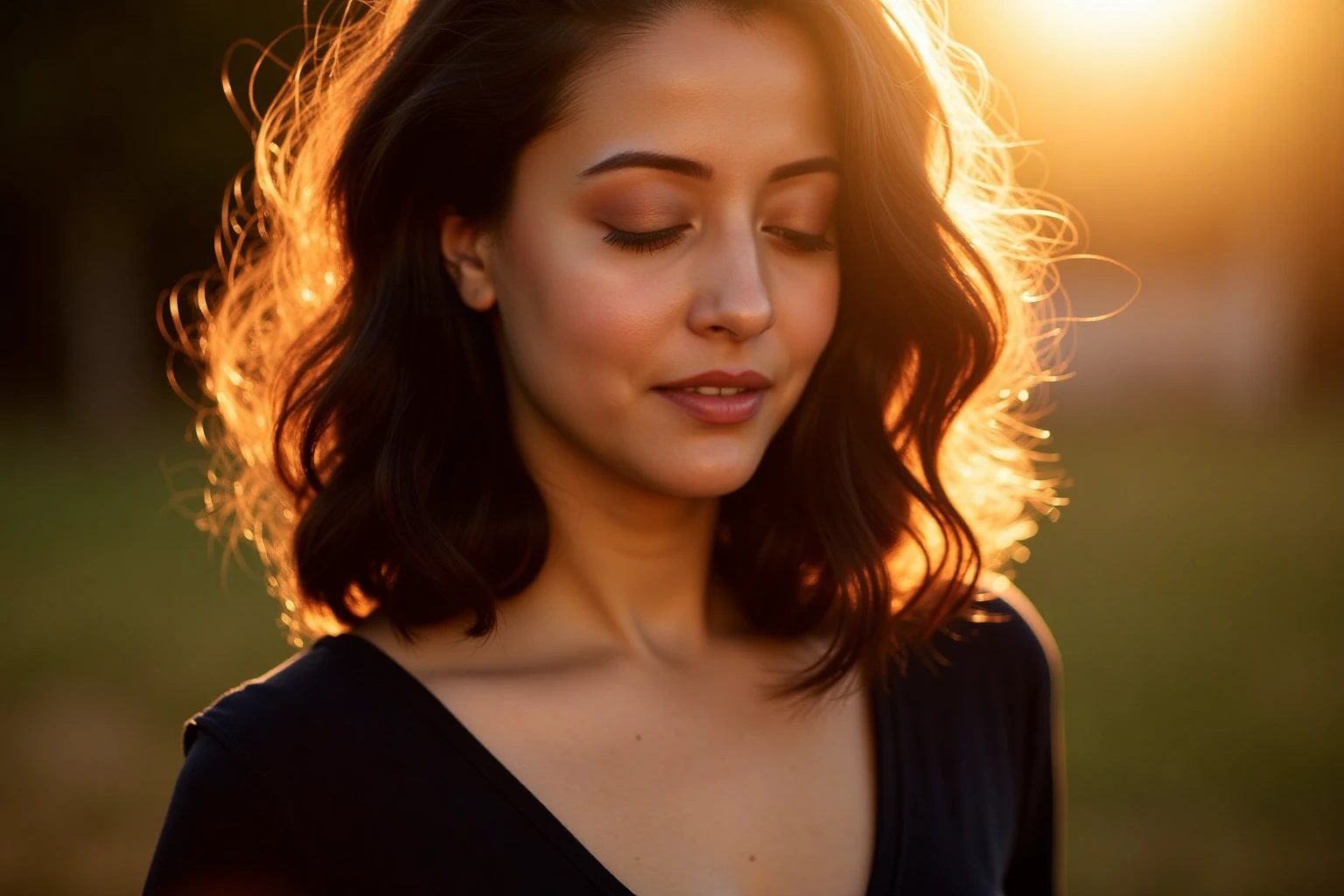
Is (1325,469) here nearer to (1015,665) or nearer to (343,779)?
(1015,665)

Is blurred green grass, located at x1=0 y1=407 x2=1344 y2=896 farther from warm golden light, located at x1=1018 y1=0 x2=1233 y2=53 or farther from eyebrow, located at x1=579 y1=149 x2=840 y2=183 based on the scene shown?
warm golden light, located at x1=1018 y1=0 x2=1233 y2=53

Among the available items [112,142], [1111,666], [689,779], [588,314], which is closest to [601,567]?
[689,779]

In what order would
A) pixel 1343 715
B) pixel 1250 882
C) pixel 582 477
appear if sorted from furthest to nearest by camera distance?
pixel 1343 715 → pixel 1250 882 → pixel 582 477

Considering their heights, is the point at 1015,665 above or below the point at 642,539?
below

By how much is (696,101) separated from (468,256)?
0.48m

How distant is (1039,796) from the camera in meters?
2.57

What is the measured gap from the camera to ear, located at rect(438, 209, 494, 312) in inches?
86.8

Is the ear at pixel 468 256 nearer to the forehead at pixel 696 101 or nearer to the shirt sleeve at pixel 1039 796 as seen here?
the forehead at pixel 696 101

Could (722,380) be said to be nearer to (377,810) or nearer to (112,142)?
(377,810)

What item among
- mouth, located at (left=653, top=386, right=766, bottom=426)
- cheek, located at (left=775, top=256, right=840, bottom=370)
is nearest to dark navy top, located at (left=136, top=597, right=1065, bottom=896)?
mouth, located at (left=653, top=386, right=766, bottom=426)

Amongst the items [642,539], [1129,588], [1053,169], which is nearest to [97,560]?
[1129,588]

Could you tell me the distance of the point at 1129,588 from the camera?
338 inches

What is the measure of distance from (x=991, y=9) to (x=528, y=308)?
42.3 feet

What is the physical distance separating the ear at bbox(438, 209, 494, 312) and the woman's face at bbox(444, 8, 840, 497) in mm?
67
